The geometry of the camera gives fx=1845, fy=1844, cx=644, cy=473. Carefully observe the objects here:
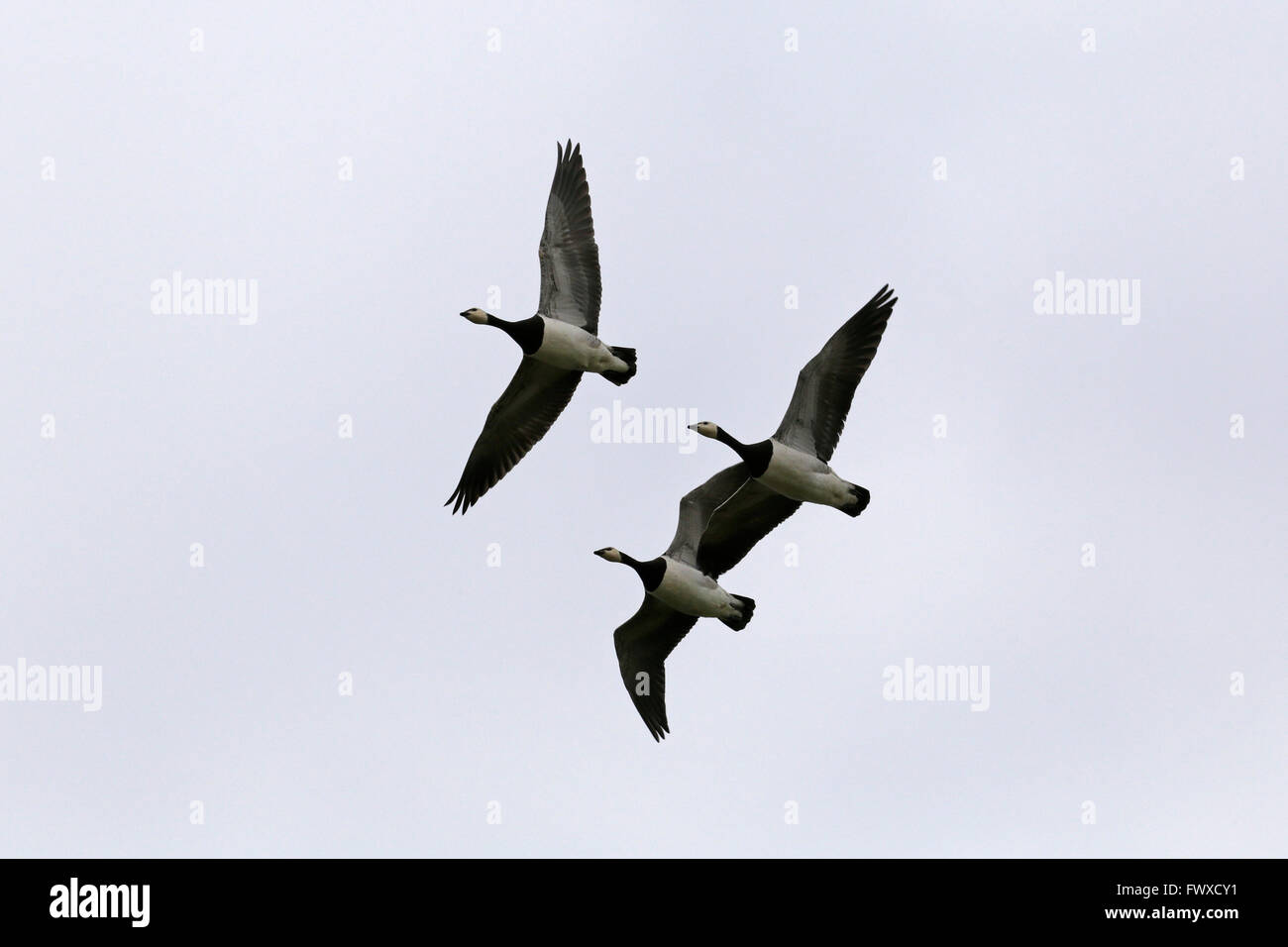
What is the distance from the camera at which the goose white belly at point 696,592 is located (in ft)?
95.2

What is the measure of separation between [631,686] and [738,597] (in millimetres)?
2704

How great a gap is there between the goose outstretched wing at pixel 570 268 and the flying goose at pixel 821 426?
11.8 feet

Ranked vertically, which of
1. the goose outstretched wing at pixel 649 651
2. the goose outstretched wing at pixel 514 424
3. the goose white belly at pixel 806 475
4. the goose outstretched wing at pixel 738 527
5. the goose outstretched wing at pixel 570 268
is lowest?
the goose outstretched wing at pixel 649 651

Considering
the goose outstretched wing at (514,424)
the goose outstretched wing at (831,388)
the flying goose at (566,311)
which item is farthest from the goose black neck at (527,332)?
the goose outstretched wing at (831,388)

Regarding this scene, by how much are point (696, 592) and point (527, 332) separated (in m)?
4.92

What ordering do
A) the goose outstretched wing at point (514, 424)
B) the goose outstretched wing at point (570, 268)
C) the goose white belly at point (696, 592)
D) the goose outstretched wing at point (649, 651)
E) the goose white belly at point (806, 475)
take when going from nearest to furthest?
the goose white belly at point (806, 475), the goose white belly at point (696, 592), the goose outstretched wing at point (570, 268), the goose outstretched wing at point (649, 651), the goose outstretched wing at point (514, 424)

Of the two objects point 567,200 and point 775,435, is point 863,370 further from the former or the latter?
point 567,200

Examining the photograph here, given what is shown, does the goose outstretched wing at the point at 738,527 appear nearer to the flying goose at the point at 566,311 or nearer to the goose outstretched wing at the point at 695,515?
the goose outstretched wing at the point at 695,515

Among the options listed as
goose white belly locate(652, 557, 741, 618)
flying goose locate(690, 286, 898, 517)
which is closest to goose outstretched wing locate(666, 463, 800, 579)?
goose white belly locate(652, 557, 741, 618)

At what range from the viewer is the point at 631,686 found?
30.5 m

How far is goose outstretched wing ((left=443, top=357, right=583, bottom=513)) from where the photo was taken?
3100cm

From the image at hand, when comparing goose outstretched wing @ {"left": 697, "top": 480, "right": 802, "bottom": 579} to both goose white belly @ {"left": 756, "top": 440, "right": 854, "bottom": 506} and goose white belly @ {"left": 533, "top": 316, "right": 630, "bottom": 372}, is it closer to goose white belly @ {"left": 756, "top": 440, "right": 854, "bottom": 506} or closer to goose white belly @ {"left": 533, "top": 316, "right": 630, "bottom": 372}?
goose white belly @ {"left": 756, "top": 440, "right": 854, "bottom": 506}

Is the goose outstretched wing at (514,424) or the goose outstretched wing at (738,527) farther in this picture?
the goose outstretched wing at (514,424)
